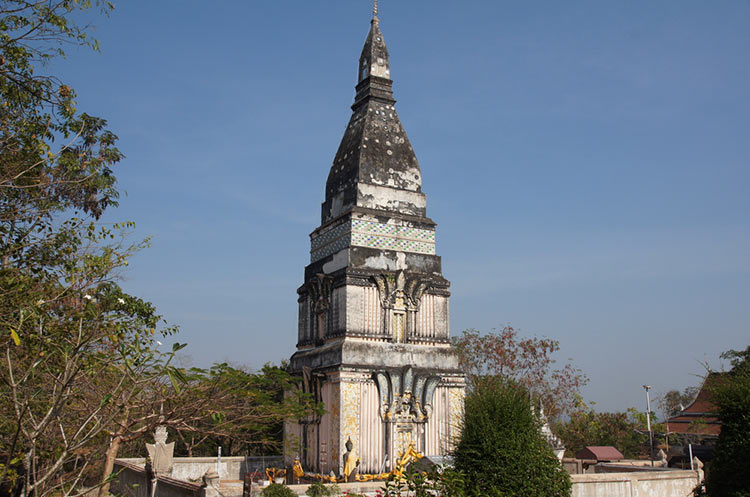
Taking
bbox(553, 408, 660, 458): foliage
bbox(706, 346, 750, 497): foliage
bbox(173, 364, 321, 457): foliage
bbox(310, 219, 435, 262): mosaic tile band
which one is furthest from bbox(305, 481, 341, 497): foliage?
bbox(553, 408, 660, 458): foliage

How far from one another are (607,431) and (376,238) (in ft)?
77.7

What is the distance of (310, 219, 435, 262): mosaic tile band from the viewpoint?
1936 centimetres

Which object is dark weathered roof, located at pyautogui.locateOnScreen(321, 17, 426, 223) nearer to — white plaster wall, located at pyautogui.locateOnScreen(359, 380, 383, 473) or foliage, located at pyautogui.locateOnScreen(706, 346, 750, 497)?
white plaster wall, located at pyautogui.locateOnScreen(359, 380, 383, 473)

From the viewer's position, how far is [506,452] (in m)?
10.6

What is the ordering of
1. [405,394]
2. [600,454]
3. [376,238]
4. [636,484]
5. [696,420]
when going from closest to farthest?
[636,484], [405,394], [376,238], [600,454], [696,420]

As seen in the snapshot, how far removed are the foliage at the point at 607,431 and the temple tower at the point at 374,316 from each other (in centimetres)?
1716

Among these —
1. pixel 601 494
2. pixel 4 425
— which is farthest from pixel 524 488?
pixel 4 425

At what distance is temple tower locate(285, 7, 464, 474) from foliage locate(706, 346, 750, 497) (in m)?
7.62

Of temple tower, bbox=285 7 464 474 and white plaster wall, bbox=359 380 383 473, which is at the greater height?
temple tower, bbox=285 7 464 474

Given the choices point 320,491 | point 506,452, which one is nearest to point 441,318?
point 320,491

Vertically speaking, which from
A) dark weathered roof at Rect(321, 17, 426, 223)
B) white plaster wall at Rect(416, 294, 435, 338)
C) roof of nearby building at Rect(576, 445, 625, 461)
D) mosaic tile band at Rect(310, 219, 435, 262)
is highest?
dark weathered roof at Rect(321, 17, 426, 223)

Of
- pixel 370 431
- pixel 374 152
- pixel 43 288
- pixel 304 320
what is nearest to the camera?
pixel 43 288

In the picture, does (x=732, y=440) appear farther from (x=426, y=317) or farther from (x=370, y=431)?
(x=426, y=317)

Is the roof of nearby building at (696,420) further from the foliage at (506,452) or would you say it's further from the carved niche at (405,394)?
the foliage at (506,452)
